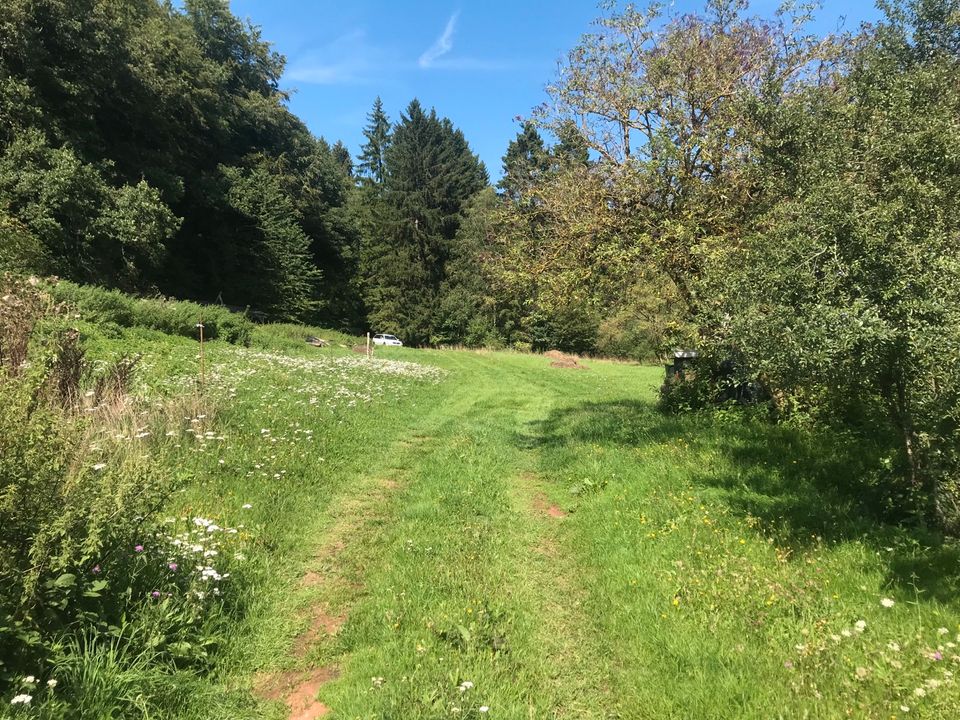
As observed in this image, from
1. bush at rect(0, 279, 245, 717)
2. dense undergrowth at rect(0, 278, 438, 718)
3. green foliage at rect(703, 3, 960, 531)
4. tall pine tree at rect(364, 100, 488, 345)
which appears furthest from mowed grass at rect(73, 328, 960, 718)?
tall pine tree at rect(364, 100, 488, 345)

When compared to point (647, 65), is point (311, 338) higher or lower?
lower

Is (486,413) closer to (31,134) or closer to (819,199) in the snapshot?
(819,199)

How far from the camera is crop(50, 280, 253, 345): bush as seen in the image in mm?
18297

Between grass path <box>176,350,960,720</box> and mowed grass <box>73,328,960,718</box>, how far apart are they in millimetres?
24

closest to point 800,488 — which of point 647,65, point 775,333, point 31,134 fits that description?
point 775,333

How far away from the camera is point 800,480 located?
7.39m

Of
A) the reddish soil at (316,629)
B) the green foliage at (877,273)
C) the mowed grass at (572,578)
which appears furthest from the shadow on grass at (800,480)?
the reddish soil at (316,629)

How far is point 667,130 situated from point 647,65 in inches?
79.5

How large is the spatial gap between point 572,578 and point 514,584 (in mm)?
716

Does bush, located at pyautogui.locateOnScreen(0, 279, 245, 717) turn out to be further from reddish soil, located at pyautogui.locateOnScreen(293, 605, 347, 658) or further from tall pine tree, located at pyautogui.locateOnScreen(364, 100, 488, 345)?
tall pine tree, located at pyautogui.locateOnScreen(364, 100, 488, 345)

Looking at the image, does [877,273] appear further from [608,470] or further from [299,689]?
[299,689]

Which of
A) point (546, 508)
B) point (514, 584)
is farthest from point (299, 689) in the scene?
point (546, 508)

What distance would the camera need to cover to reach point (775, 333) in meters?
5.54

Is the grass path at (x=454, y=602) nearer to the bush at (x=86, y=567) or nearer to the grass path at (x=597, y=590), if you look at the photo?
the grass path at (x=597, y=590)
